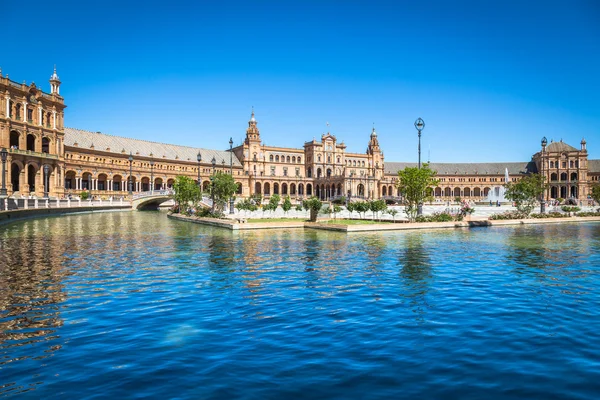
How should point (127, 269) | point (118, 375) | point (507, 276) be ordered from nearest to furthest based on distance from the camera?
point (118, 375)
point (507, 276)
point (127, 269)

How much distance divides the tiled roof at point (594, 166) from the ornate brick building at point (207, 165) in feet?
0.88

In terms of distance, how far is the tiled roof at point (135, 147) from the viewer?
88.8m

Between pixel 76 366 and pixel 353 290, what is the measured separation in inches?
292

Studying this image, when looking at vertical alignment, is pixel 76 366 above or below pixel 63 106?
below

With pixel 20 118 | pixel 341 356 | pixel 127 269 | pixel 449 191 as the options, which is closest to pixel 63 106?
pixel 20 118

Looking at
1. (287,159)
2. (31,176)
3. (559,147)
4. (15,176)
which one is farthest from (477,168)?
(15,176)

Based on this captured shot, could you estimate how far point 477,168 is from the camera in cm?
14000

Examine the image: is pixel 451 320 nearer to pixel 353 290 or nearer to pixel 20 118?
pixel 353 290

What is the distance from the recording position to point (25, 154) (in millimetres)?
60438

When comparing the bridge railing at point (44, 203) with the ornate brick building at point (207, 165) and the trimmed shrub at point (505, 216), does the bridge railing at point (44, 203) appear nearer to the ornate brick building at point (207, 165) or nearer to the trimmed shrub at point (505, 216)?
the ornate brick building at point (207, 165)

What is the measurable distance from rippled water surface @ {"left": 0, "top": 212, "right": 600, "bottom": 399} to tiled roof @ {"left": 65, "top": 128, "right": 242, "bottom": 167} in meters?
77.2

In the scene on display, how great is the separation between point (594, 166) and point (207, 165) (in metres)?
103

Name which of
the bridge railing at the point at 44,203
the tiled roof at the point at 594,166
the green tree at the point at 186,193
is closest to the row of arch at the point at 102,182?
the bridge railing at the point at 44,203

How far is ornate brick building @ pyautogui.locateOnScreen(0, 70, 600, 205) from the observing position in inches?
2469
